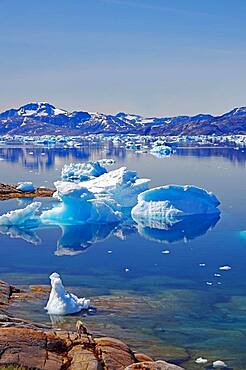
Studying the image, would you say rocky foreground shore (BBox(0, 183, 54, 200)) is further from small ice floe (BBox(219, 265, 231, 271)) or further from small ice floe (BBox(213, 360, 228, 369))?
small ice floe (BBox(213, 360, 228, 369))

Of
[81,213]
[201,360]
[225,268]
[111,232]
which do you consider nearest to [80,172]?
[81,213]

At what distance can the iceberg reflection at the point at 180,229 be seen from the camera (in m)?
17.6

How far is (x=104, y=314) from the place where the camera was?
10.4 metres

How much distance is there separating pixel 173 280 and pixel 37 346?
606cm

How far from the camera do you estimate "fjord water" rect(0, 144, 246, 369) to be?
945 centimetres

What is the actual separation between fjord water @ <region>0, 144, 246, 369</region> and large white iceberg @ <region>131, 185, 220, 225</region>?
73 centimetres

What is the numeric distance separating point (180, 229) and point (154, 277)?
6.02 m

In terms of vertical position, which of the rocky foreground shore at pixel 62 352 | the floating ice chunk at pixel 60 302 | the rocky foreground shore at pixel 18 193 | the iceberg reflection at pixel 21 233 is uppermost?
the rocky foreground shore at pixel 62 352

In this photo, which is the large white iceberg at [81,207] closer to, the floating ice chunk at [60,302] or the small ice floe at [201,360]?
the floating ice chunk at [60,302]

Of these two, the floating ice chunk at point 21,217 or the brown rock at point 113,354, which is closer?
the brown rock at point 113,354

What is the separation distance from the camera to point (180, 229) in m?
18.9

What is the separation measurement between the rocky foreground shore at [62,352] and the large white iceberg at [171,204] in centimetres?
1270

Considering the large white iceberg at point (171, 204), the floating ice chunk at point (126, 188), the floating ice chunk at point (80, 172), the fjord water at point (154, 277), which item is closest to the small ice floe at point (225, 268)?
the fjord water at point (154, 277)

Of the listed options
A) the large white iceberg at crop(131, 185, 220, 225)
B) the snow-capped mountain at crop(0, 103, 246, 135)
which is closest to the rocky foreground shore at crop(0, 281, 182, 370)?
the large white iceberg at crop(131, 185, 220, 225)
